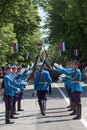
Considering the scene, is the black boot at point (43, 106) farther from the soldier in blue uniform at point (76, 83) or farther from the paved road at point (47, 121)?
the soldier in blue uniform at point (76, 83)

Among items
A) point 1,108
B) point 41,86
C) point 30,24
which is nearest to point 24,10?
point 30,24

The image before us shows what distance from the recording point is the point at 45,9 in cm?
5328

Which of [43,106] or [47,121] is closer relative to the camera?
[47,121]

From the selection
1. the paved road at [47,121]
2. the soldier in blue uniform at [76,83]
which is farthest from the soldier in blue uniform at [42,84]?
the soldier in blue uniform at [76,83]


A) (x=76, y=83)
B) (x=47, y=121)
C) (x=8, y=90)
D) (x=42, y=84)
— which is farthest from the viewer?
(x=42, y=84)

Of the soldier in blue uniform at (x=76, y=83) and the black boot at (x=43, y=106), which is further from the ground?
the soldier in blue uniform at (x=76, y=83)

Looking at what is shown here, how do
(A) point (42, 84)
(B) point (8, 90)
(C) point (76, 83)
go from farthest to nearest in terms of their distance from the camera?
1. (A) point (42, 84)
2. (C) point (76, 83)
3. (B) point (8, 90)

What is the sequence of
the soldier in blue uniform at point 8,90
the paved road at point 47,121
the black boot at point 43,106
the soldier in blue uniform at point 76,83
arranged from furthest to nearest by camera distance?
the black boot at point 43,106 → the soldier in blue uniform at point 76,83 → the soldier in blue uniform at point 8,90 → the paved road at point 47,121

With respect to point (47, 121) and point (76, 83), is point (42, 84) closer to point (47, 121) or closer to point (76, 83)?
point (76, 83)

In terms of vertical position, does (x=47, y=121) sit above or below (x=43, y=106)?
below

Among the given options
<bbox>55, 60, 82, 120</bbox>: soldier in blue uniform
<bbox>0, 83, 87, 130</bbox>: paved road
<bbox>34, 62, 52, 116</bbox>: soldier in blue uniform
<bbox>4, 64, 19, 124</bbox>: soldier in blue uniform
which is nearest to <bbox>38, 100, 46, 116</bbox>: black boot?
<bbox>34, 62, 52, 116</bbox>: soldier in blue uniform

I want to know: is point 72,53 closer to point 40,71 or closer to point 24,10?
point 24,10

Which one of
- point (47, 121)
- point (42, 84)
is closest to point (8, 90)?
point (47, 121)

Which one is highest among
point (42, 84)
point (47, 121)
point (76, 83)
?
point (76, 83)
